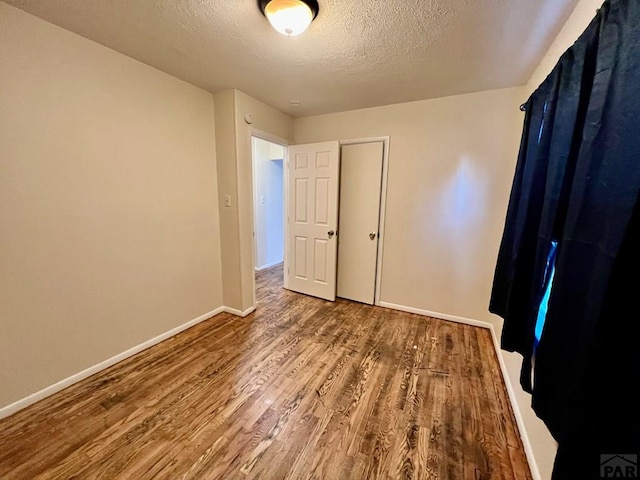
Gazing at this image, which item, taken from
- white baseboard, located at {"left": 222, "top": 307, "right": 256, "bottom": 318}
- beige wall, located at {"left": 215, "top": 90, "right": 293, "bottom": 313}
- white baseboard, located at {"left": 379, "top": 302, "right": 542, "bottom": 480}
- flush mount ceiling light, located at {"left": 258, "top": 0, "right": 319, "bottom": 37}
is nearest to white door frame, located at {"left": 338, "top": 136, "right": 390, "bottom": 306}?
white baseboard, located at {"left": 379, "top": 302, "right": 542, "bottom": 480}

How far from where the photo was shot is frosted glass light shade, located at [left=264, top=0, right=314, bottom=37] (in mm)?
1347

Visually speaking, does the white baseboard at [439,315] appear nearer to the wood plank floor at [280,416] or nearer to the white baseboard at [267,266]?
the wood plank floor at [280,416]

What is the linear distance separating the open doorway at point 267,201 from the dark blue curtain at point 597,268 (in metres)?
4.12

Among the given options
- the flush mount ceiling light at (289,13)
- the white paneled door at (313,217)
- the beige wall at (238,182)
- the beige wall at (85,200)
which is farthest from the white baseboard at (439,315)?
the flush mount ceiling light at (289,13)

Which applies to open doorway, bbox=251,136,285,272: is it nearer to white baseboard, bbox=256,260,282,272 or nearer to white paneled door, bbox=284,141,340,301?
white baseboard, bbox=256,260,282,272

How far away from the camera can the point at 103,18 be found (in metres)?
1.56

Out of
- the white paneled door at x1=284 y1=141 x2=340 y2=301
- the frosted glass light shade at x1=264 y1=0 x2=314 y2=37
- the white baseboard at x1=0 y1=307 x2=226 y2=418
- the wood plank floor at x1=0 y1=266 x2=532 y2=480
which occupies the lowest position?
the wood plank floor at x1=0 y1=266 x2=532 y2=480

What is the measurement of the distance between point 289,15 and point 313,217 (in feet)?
7.35

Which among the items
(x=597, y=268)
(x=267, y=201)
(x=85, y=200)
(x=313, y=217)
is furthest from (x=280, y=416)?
(x=267, y=201)

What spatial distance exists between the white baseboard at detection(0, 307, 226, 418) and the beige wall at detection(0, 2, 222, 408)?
33 mm

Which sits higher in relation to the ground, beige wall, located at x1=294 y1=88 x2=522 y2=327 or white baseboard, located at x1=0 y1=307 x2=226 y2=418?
beige wall, located at x1=294 y1=88 x2=522 y2=327

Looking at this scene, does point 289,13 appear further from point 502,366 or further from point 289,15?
point 502,366

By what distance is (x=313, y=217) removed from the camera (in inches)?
135

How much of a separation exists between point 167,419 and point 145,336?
3.19ft
